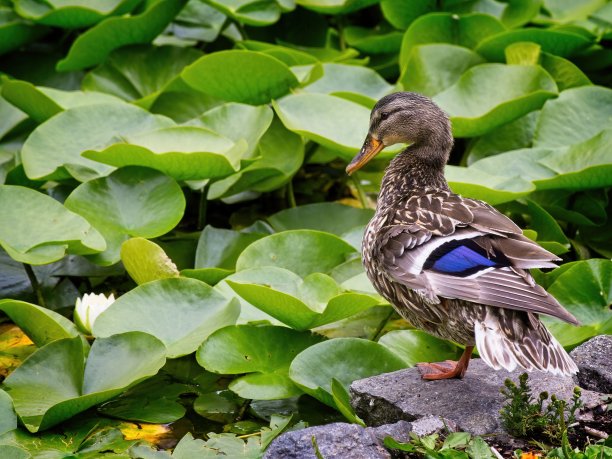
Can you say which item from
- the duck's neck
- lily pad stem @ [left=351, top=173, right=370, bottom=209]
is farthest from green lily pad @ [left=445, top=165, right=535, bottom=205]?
lily pad stem @ [left=351, top=173, right=370, bottom=209]

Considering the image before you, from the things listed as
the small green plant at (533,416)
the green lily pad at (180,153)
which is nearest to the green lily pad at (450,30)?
the green lily pad at (180,153)

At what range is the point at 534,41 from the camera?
6551 mm

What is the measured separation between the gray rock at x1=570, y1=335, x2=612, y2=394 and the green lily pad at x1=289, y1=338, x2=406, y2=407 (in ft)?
2.37

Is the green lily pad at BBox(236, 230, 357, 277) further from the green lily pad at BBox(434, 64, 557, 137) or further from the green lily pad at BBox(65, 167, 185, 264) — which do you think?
the green lily pad at BBox(434, 64, 557, 137)

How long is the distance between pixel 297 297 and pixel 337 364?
367 mm

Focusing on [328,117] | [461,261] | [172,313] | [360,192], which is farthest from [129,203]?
[461,261]

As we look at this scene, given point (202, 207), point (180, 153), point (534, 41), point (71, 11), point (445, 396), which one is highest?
point (534, 41)

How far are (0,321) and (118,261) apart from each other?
615mm

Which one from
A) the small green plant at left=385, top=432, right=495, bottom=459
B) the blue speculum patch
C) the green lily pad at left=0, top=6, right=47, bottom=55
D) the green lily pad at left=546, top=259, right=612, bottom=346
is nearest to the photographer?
the small green plant at left=385, top=432, right=495, bottom=459

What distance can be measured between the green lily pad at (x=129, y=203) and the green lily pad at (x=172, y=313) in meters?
0.48

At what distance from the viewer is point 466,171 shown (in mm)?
5277

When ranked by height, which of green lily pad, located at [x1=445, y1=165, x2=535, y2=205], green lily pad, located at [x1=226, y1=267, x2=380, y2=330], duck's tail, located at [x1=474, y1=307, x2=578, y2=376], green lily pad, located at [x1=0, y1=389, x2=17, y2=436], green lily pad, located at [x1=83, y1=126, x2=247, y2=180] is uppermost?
duck's tail, located at [x1=474, y1=307, x2=578, y2=376]

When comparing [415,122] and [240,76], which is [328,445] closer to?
[415,122]

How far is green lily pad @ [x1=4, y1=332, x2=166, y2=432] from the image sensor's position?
13.2ft
